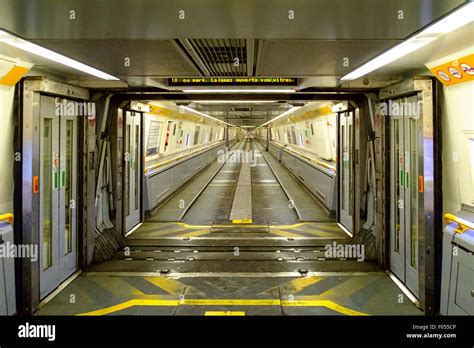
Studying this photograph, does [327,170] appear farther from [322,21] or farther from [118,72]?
[322,21]

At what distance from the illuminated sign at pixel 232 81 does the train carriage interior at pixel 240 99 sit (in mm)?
29

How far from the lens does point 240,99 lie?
6.82 meters

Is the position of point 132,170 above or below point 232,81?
below

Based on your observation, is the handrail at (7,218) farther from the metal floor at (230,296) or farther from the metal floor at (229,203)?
the metal floor at (229,203)

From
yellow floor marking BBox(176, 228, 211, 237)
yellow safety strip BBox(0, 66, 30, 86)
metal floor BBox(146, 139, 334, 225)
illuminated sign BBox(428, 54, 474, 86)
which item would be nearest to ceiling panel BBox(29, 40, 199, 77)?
yellow safety strip BBox(0, 66, 30, 86)

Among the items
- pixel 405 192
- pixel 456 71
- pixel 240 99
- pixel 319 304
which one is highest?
pixel 240 99

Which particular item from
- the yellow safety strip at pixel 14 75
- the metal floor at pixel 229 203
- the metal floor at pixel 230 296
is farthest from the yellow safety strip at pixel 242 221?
the yellow safety strip at pixel 14 75

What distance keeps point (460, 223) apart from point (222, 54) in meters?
2.67

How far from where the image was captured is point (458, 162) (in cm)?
398

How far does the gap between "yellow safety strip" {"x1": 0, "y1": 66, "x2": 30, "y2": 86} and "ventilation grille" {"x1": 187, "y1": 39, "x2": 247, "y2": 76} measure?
1783mm

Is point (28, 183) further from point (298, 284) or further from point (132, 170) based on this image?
point (132, 170)

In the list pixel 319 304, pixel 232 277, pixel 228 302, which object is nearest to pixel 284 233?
pixel 232 277

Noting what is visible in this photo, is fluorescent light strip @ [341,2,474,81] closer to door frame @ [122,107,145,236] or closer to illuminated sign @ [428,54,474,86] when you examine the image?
illuminated sign @ [428,54,474,86]

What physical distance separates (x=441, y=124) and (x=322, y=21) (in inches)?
96.7
